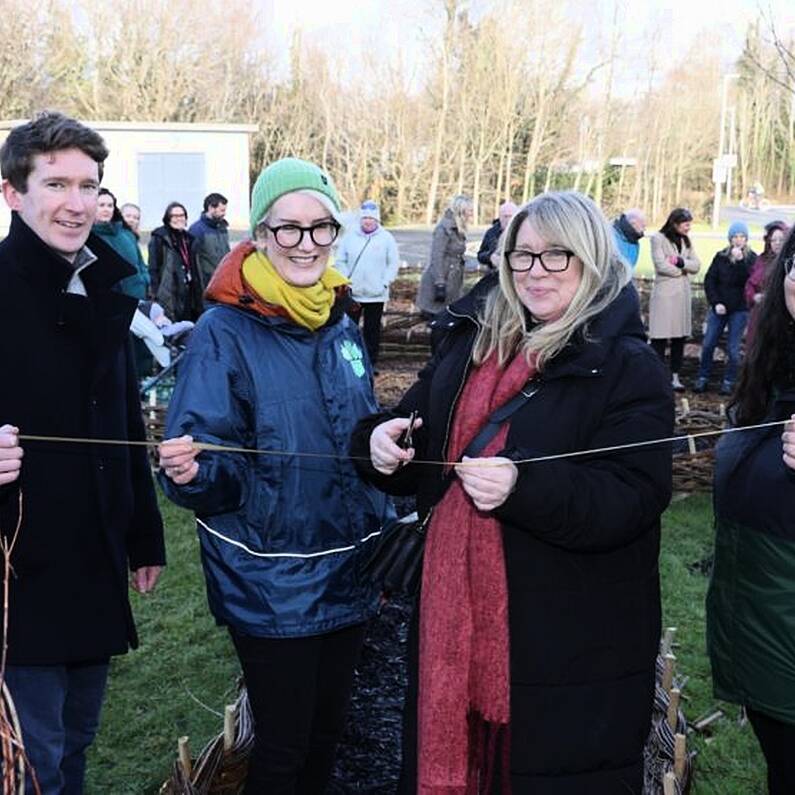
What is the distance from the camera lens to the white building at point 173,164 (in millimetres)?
24281

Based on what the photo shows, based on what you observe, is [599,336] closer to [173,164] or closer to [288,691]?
[288,691]

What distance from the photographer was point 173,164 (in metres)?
24.6

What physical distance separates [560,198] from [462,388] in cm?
48

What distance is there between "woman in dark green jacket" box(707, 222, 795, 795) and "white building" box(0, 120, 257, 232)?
75.7ft

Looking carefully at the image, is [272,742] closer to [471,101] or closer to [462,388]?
[462,388]

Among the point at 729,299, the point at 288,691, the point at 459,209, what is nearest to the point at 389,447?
the point at 288,691

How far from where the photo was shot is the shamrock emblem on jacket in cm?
256

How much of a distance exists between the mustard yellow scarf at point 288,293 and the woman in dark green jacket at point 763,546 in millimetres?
1064

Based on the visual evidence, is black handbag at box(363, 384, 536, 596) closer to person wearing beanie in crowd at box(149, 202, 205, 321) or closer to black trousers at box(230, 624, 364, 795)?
black trousers at box(230, 624, 364, 795)

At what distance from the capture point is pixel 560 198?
7.11 ft

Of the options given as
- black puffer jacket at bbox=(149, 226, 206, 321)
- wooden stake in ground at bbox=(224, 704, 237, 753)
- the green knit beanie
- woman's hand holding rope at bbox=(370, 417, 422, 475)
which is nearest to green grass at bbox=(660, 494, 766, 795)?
wooden stake in ground at bbox=(224, 704, 237, 753)

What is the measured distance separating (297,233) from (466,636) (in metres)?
1.09

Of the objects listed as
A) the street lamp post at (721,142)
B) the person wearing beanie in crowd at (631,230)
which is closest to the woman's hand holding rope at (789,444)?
the person wearing beanie in crowd at (631,230)

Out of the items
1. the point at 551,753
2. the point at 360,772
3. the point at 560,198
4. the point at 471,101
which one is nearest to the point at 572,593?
the point at 551,753
